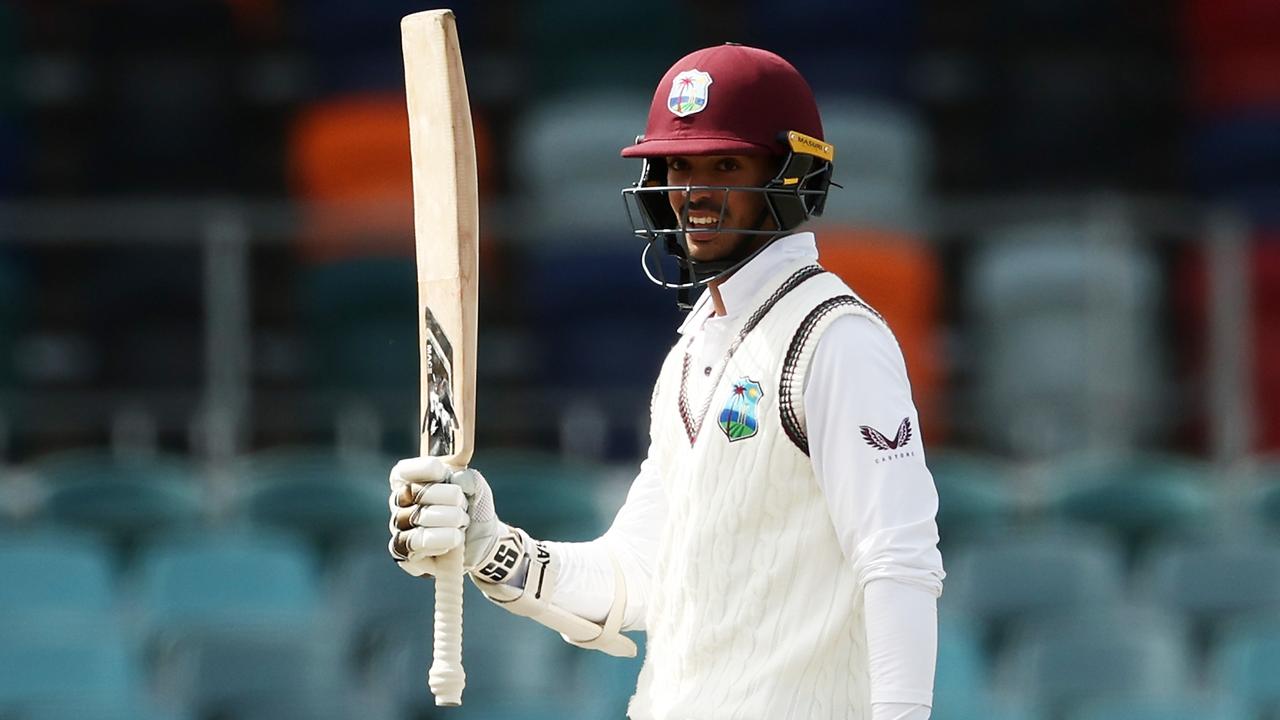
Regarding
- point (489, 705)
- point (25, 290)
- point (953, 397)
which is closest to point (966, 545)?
point (953, 397)

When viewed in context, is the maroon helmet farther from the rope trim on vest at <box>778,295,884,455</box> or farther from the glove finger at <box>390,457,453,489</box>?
the glove finger at <box>390,457,453,489</box>

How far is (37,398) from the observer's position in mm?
6906

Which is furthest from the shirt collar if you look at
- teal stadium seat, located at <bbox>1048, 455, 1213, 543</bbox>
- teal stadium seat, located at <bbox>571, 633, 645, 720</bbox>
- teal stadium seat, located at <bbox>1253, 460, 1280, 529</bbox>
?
teal stadium seat, located at <bbox>1253, 460, 1280, 529</bbox>

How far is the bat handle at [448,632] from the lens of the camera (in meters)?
2.82

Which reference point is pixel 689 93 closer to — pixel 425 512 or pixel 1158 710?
pixel 425 512

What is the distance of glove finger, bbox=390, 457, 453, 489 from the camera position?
9.11 feet

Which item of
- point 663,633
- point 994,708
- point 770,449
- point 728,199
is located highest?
point 728,199

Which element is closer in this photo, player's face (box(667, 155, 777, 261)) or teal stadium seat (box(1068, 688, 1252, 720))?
player's face (box(667, 155, 777, 261))

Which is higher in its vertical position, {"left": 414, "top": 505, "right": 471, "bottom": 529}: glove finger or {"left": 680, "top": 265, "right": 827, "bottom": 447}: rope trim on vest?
{"left": 680, "top": 265, "right": 827, "bottom": 447}: rope trim on vest

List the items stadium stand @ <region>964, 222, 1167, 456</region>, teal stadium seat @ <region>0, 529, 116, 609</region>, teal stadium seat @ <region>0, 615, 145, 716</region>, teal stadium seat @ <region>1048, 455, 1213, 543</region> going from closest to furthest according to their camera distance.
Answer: teal stadium seat @ <region>0, 615, 145, 716</region> < teal stadium seat @ <region>0, 529, 116, 609</region> < teal stadium seat @ <region>1048, 455, 1213, 543</region> < stadium stand @ <region>964, 222, 1167, 456</region>

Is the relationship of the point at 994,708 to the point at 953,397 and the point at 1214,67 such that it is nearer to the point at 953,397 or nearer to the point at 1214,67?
the point at 953,397

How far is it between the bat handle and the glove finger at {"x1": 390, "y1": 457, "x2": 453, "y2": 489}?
0.35 ft

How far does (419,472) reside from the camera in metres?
2.78

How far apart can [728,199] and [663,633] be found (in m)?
0.58
